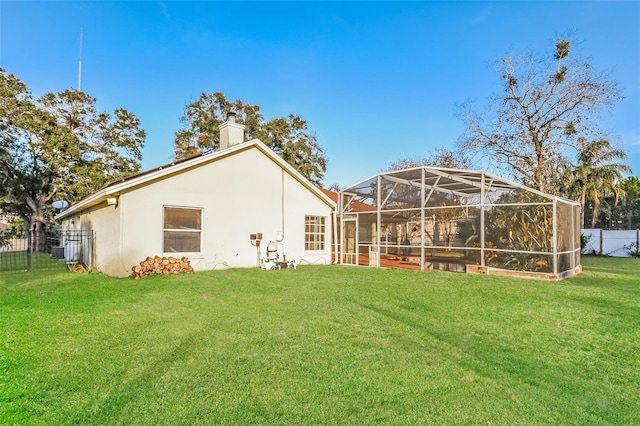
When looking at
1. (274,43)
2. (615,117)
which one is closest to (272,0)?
(274,43)

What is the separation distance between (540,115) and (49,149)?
2927cm

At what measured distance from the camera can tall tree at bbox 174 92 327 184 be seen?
88.7 ft

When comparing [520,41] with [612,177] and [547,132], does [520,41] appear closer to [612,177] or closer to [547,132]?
[547,132]

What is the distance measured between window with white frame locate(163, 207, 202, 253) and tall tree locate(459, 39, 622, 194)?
1528 cm

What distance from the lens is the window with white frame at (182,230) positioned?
Result: 10.3 m

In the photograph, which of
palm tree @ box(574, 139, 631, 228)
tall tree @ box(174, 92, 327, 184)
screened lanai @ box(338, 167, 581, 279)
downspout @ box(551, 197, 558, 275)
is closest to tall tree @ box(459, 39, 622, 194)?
palm tree @ box(574, 139, 631, 228)

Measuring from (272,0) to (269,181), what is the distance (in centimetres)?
621

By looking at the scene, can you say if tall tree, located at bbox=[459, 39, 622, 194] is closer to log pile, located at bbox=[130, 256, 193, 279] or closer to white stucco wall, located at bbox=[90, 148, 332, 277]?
white stucco wall, located at bbox=[90, 148, 332, 277]

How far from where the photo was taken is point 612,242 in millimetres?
19016

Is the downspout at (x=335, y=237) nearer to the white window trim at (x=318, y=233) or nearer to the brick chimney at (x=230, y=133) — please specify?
the white window trim at (x=318, y=233)

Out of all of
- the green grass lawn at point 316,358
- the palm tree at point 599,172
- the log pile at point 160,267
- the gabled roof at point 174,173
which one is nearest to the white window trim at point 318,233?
the gabled roof at point 174,173

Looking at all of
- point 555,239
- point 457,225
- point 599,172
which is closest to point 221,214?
point 457,225

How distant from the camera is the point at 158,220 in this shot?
1009 centimetres

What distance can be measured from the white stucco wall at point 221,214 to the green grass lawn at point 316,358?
2.82m
